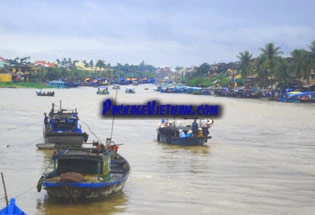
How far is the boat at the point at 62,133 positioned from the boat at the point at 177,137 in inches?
168

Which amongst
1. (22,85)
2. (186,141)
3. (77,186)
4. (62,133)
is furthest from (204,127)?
(22,85)

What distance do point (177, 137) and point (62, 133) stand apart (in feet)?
17.4

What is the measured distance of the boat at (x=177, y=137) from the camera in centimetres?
2573

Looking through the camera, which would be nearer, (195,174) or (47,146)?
(195,174)

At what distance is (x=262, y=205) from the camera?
49.2 feet

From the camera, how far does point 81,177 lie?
13938 mm

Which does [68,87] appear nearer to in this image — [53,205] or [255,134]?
[255,134]

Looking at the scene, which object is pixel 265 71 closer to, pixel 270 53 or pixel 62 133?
pixel 270 53

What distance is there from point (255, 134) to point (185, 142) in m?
8.87

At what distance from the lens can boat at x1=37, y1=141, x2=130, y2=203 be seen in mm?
13859

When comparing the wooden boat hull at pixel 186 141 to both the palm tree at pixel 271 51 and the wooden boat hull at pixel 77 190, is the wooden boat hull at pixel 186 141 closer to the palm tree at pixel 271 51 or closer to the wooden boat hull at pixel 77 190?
the wooden boat hull at pixel 77 190

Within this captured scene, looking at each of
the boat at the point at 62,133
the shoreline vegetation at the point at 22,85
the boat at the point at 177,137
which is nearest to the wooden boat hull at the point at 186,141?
the boat at the point at 177,137

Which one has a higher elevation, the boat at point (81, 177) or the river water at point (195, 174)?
the boat at point (81, 177)

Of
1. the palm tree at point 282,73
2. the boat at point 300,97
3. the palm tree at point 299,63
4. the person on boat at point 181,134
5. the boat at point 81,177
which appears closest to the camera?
the boat at point 81,177
